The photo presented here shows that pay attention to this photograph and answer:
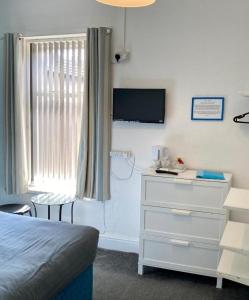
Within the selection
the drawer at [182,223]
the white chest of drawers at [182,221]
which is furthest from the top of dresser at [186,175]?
the drawer at [182,223]

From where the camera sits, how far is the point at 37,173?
A: 13.2 ft

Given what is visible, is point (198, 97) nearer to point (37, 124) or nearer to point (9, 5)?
point (37, 124)

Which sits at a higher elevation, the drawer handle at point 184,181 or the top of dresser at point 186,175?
the top of dresser at point 186,175

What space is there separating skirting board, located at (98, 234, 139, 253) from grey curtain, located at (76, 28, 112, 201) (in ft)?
1.48

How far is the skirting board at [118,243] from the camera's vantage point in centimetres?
359

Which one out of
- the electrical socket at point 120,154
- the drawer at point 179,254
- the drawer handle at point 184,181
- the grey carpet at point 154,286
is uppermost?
the electrical socket at point 120,154

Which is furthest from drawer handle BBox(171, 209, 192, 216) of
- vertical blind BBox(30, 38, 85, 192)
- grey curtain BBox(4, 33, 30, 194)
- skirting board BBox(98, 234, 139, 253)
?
grey curtain BBox(4, 33, 30, 194)

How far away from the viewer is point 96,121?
3506 mm

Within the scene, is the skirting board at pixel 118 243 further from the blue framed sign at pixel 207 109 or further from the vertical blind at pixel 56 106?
the blue framed sign at pixel 207 109

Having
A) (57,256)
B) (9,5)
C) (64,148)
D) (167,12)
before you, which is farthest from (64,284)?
(9,5)

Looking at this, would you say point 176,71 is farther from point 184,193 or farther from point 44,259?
point 44,259

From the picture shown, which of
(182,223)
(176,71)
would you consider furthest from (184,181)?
(176,71)

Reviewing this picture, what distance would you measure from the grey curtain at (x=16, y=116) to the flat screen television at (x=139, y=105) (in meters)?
1.13

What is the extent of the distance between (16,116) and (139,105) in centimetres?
142
